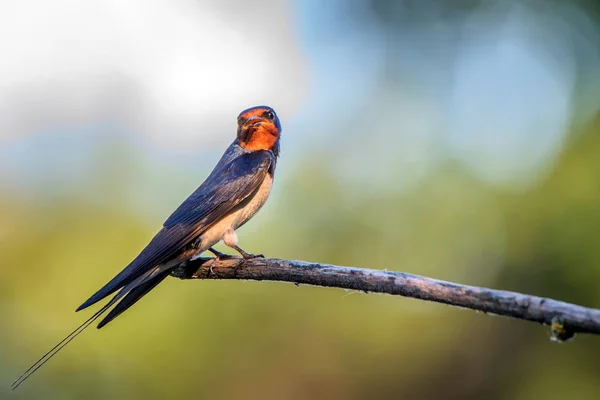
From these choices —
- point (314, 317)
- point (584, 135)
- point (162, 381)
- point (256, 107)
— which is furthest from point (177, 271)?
point (584, 135)

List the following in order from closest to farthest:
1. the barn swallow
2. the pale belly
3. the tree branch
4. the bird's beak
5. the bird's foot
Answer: the tree branch < the barn swallow < the bird's foot < the pale belly < the bird's beak

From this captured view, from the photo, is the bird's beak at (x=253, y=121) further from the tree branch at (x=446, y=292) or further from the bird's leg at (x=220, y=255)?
the tree branch at (x=446, y=292)

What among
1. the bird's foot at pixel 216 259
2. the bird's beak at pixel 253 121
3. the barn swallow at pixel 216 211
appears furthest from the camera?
the bird's beak at pixel 253 121

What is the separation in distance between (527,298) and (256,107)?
3176 mm

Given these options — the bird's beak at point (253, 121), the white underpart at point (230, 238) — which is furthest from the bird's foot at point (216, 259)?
the bird's beak at point (253, 121)

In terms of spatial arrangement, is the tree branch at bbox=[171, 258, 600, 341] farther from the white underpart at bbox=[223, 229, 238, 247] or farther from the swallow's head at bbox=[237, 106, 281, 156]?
the swallow's head at bbox=[237, 106, 281, 156]

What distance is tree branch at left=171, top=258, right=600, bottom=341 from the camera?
2.03m

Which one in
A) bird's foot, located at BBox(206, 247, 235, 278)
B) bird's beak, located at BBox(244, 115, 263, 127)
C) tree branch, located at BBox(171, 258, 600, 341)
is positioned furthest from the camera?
bird's beak, located at BBox(244, 115, 263, 127)

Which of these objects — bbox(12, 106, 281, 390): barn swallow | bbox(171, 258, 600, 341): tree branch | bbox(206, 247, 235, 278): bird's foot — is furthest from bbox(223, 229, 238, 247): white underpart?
bbox(171, 258, 600, 341): tree branch

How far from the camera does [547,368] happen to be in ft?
30.1

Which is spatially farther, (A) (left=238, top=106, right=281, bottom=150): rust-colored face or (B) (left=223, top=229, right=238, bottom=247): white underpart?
(A) (left=238, top=106, right=281, bottom=150): rust-colored face

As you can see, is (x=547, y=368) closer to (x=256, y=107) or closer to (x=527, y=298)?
(x=256, y=107)

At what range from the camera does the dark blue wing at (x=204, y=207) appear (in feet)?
11.5

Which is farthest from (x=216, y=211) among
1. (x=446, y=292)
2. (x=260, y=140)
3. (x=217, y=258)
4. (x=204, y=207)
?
(x=446, y=292)
